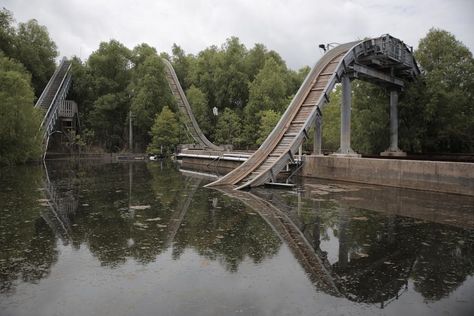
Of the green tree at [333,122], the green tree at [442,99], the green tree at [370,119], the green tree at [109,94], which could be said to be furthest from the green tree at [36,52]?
the green tree at [442,99]

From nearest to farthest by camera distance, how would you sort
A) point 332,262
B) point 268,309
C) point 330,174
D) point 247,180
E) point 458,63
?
point 268,309 < point 332,262 < point 247,180 < point 330,174 < point 458,63

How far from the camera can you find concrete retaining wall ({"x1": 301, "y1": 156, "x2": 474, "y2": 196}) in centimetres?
1501

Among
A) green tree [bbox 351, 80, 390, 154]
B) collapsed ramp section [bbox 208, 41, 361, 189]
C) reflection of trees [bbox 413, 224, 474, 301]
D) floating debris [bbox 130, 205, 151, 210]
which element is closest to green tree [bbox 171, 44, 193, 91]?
green tree [bbox 351, 80, 390, 154]

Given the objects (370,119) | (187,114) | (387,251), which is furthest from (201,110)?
(387,251)

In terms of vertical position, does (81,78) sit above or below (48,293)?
above

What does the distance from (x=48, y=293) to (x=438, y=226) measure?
27.6 feet

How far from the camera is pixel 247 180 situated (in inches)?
693

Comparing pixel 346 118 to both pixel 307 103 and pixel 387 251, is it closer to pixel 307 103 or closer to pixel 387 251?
pixel 307 103

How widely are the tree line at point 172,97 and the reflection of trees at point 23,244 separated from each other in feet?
65.4

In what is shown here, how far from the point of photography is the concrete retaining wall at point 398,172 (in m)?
15.0

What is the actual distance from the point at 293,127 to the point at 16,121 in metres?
20.6

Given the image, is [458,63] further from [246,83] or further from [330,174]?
[246,83]

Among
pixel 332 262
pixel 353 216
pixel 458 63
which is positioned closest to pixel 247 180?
pixel 353 216

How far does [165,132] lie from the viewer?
47.0 m
